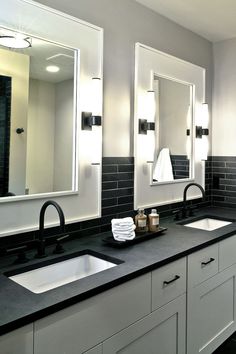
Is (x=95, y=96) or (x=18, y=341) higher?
(x=95, y=96)

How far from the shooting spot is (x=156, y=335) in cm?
157

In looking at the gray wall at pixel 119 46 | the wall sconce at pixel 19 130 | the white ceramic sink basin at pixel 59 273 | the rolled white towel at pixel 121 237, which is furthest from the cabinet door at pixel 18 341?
the gray wall at pixel 119 46

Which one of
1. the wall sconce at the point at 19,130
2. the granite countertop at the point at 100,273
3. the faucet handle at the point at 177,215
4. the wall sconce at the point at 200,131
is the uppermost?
the wall sconce at the point at 200,131

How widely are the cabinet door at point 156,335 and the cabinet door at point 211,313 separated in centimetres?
10

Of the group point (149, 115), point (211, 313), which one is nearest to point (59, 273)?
point (211, 313)

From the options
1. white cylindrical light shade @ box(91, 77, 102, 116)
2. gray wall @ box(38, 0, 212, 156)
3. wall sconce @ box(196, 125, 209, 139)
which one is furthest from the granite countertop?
wall sconce @ box(196, 125, 209, 139)

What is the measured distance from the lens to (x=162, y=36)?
2.51m

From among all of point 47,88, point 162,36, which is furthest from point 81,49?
point 162,36

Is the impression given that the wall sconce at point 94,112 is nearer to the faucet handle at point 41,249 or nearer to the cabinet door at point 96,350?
the faucet handle at point 41,249

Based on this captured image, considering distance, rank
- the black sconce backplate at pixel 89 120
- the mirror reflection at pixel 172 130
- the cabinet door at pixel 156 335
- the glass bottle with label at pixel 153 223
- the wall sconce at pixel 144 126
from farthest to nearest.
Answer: the mirror reflection at pixel 172 130 → the wall sconce at pixel 144 126 → the glass bottle with label at pixel 153 223 → the black sconce backplate at pixel 89 120 → the cabinet door at pixel 156 335

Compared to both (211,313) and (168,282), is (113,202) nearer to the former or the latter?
(168,282)

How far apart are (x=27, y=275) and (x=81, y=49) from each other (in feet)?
4.36

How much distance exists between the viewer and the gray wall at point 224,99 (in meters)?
3.00

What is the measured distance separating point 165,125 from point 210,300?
1.37 metres
